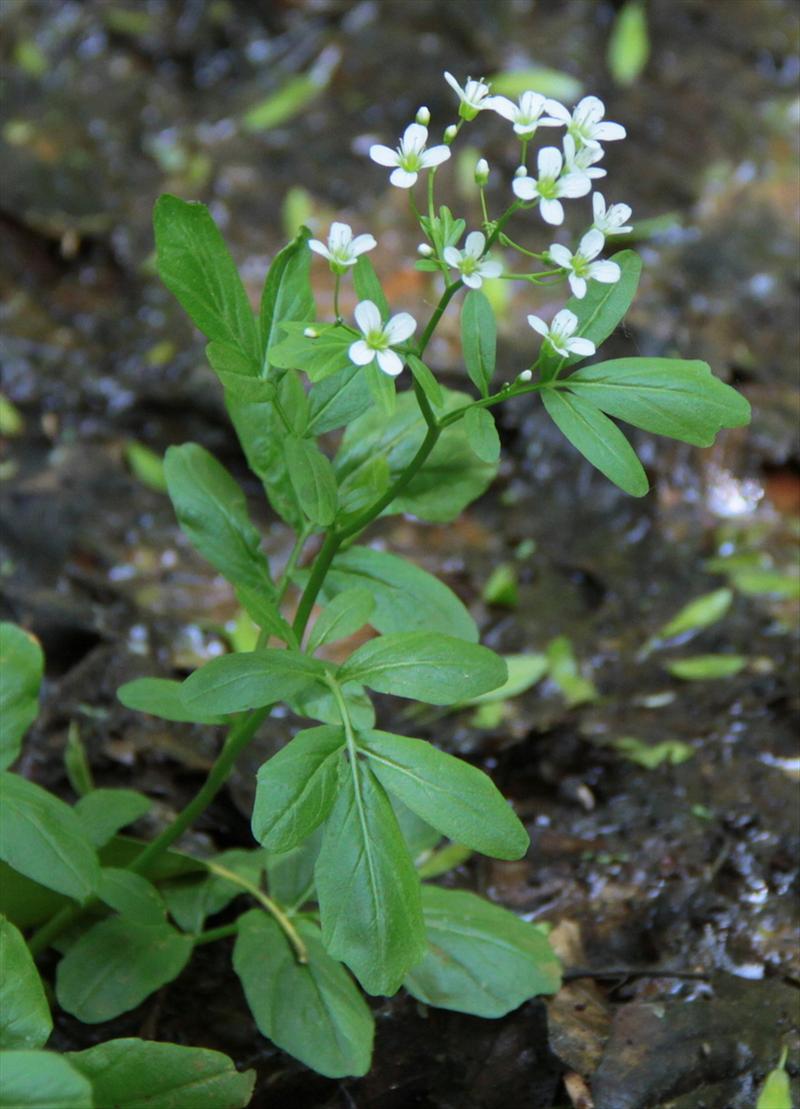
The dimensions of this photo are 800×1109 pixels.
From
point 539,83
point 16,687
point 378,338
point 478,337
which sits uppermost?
point 378,338

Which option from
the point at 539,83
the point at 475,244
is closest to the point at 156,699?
the point at 475,244

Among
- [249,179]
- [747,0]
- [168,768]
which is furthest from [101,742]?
[747,0]

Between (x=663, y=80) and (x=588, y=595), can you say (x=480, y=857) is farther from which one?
(x=663, y=80)

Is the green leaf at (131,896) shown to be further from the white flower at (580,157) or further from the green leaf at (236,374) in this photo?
the white flower at (580,157)

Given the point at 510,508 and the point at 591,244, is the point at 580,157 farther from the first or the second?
the point at 510,508

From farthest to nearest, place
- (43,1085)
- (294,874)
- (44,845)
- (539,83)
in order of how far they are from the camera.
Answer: (539,83), (294,874), (44,845), (43,1085)

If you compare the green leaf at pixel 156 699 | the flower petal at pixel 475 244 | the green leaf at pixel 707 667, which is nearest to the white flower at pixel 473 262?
the flower petal at pixel 475 244
